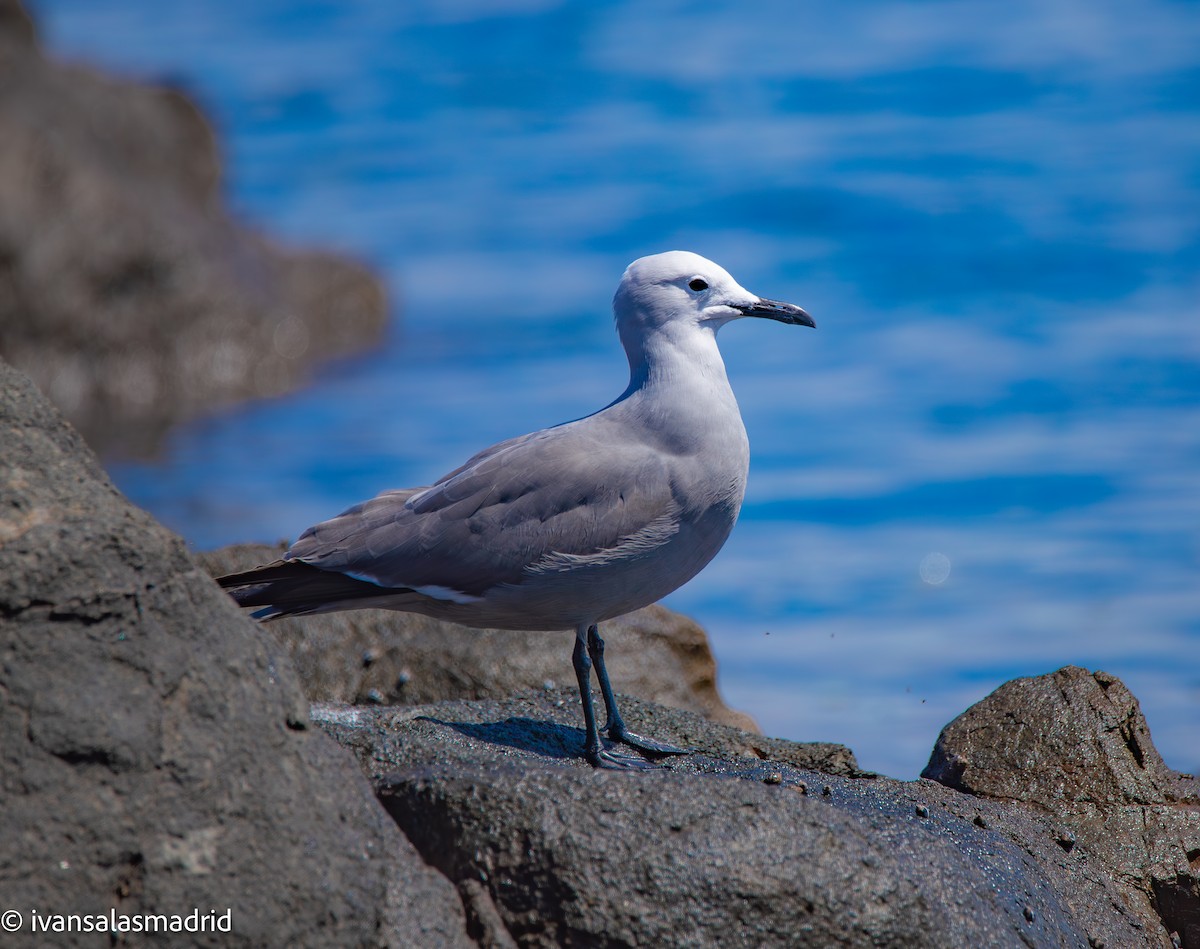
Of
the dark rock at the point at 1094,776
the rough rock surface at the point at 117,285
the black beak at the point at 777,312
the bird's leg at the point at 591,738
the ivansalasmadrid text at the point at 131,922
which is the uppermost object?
the rough rock surface at the point at 117,285

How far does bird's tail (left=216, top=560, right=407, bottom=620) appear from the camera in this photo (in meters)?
4.88

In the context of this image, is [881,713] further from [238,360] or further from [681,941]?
[238,360]

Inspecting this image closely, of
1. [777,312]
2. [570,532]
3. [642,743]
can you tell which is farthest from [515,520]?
[777,312]

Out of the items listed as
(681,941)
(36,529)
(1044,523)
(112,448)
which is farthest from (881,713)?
(112,448)

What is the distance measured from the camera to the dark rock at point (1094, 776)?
466 cm

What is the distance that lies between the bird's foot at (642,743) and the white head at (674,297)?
1.32 meters

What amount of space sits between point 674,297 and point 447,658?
1.84m

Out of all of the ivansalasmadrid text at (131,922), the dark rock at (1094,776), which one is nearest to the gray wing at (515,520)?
the dark rock at (1094,776)

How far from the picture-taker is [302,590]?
4898 millimetres

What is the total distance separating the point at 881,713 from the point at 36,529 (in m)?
5.75

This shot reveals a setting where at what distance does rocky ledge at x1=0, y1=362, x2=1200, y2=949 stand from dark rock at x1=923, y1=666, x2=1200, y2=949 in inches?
9.9

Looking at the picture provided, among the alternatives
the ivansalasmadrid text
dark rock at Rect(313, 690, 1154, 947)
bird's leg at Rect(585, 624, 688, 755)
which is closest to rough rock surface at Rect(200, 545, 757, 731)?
bird's leg at Rect(585, 624, 688, 755)

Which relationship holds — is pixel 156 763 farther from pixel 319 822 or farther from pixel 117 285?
pixel 117 285

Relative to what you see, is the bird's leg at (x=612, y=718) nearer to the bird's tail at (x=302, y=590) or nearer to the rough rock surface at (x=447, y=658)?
the bird's tail at (x=302, y=590)
